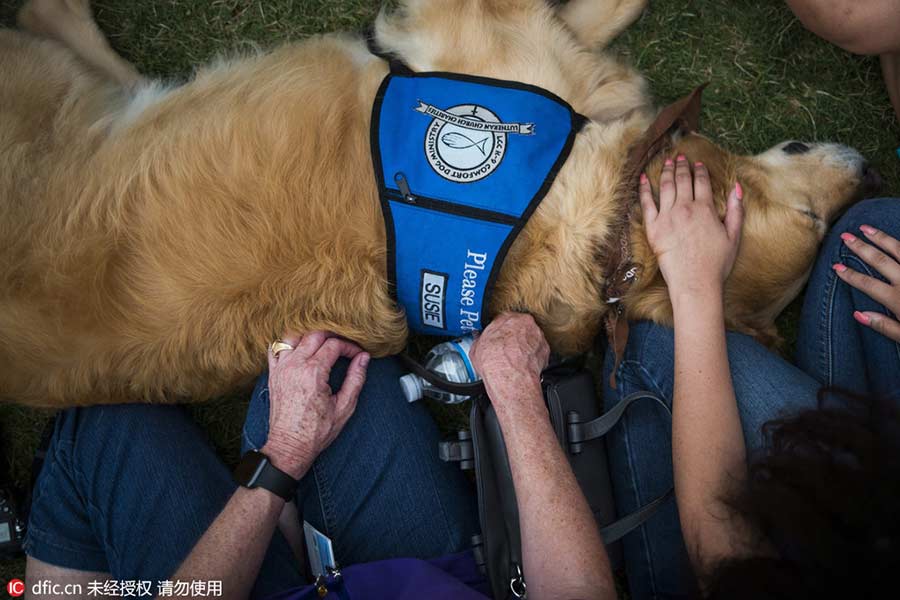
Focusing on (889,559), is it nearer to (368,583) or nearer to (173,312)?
(368,583)

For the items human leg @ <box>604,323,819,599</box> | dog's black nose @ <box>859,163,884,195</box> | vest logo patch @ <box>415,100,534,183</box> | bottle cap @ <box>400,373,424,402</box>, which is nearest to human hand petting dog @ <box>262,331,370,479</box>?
bottle cap @ <box>400,373,424,402</box>

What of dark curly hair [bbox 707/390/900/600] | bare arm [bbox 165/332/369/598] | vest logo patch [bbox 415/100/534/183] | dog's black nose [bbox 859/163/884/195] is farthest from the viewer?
dog's black nose [bbox 859/163/884/195]

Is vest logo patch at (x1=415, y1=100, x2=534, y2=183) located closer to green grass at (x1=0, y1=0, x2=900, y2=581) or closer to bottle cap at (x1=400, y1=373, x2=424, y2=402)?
bottle cap at (x1=400, y1=373, x2=424, y2=402)

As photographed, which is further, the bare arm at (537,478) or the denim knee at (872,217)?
the denim knee at (872,217)

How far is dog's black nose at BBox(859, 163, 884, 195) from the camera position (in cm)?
228

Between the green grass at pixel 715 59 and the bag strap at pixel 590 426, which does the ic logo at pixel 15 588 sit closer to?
the green grass at pixel 715 59

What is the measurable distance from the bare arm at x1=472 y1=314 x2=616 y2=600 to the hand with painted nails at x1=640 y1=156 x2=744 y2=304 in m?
0.49

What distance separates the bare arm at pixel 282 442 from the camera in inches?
74.0

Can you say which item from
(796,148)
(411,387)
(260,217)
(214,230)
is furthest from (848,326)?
(214,230)

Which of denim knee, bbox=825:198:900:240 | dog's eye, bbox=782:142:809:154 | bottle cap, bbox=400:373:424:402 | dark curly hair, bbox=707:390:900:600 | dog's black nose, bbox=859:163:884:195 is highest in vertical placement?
dog's eye, bbox=782:142:809:154

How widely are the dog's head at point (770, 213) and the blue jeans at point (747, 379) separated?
3.6 inches

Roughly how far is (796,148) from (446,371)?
1.50 m

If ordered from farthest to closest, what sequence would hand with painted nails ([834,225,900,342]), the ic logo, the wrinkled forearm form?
the ic logo
hand with painted nails ([834,225,900,342])
the wrinkled forearm

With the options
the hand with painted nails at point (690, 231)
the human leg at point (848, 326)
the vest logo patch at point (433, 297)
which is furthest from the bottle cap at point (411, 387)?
the human leg at point (848, 326)
